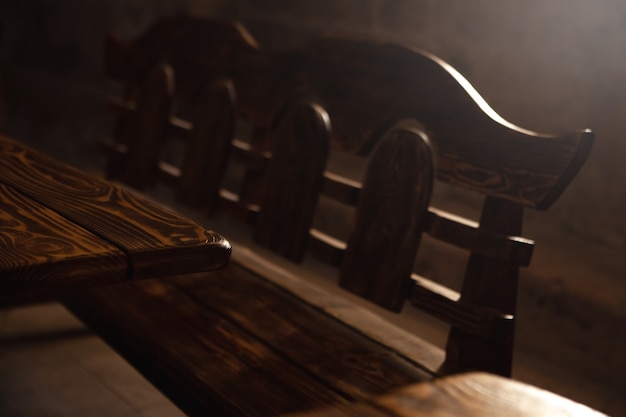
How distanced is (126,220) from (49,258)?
0.27 meters

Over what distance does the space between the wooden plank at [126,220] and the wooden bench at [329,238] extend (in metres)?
0.29

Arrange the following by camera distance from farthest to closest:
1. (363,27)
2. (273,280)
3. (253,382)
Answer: (363,27) → (273,280) → (253,382)

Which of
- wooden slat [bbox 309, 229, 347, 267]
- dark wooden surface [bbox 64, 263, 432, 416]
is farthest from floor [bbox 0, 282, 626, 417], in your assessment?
wooden slat [bbox 309, 229, 347, 267]

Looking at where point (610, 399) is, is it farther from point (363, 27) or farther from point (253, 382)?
point (363, 27)

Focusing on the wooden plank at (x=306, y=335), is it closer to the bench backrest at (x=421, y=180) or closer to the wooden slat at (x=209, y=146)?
the bench backrest at (x=421, y=180)

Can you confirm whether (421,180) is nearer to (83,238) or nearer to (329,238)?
(329,238)

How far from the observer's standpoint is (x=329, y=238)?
6.66 feet

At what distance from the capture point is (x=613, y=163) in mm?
2879

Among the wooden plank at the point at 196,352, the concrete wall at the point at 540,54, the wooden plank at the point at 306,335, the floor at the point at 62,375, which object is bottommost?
the floor at the point at 62,375

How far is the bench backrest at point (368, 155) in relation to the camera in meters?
1.65

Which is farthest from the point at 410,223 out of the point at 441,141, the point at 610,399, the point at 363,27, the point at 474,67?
→ the point at 363,27

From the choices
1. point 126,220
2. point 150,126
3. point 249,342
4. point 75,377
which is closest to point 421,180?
point 249,342

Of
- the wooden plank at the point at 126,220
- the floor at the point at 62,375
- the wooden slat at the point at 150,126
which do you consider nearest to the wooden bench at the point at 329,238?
the wooden slat at the point at 150,126

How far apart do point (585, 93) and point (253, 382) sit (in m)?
1.99
